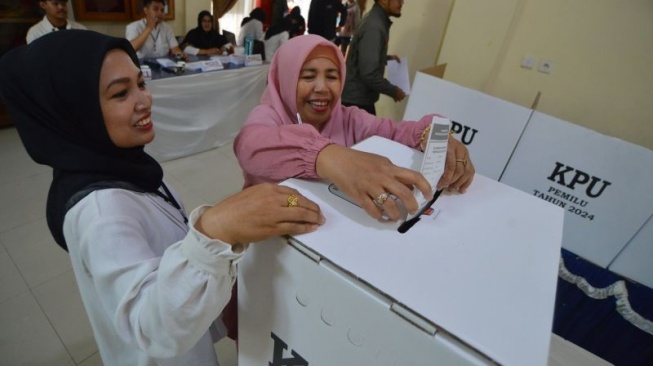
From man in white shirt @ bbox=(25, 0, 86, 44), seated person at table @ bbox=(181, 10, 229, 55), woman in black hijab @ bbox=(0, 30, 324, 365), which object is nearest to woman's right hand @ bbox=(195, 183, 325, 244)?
woman in black hijab @ bbox=(0, 30, 324, 365)

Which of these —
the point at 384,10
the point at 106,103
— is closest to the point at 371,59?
the point at 384,10

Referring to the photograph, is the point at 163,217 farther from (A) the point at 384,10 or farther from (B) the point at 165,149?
(B) the point at 165,149

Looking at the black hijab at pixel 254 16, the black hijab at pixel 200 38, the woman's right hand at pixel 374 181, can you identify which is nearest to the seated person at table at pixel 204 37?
the black hijab at pixel 200 38

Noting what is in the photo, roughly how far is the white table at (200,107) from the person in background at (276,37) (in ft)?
1.62

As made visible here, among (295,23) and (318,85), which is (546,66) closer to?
(318,85)

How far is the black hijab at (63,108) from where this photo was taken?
1.96ft

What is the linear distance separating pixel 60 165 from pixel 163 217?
210 millimetres

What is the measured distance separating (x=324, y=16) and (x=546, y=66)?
2.82 m

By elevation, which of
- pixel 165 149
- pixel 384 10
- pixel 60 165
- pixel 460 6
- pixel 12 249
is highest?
pixel 460 6

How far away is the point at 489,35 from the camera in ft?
8.16

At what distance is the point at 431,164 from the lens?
485 millimetres

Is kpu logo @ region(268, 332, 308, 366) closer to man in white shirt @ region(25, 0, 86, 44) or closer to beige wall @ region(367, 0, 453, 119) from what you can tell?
man in white shirt @ region(25, 0, 86, 44)

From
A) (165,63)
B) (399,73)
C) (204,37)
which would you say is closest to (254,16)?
(204,37)

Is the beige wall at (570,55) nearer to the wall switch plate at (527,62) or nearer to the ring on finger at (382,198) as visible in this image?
the wall switch plate at (527,62)
